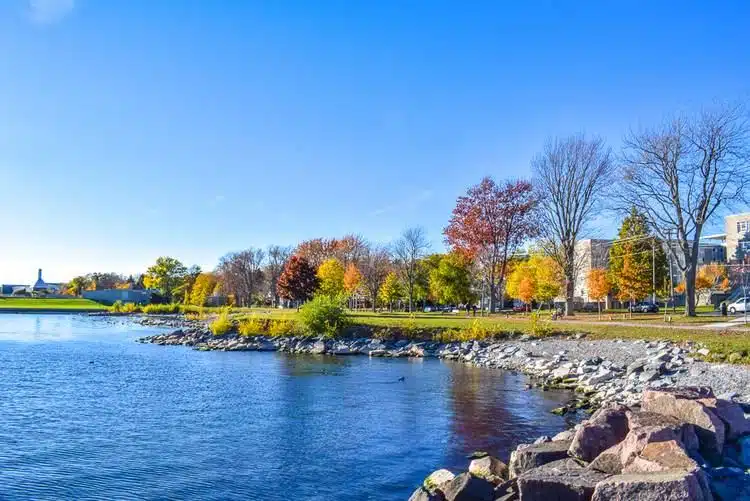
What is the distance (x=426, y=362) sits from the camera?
31375mm

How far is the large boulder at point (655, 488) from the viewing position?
6379 mm

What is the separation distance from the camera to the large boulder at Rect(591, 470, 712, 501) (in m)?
6.38

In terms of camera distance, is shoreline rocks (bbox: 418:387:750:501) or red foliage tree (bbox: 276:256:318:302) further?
red foliage tree (bbox: 276:256:318:302)

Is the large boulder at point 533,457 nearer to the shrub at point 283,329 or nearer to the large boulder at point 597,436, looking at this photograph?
the large boulder at point 597,436

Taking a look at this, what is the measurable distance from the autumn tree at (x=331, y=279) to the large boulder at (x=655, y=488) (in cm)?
6494

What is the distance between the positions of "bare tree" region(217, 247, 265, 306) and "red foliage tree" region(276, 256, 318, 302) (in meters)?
39.0

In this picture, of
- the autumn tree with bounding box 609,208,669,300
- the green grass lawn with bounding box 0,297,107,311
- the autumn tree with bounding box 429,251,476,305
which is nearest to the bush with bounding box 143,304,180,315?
the green grass lawn with bounding box 0,297,107,311

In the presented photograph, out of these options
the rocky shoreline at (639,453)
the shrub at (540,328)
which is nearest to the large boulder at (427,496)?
the rocky shoreline at (639,453)

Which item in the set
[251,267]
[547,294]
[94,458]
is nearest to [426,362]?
[94,458]

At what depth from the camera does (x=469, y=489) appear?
29.3 ft

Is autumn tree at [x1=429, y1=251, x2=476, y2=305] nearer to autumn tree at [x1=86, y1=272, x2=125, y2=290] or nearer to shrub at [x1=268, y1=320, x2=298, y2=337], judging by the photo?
shrub at [x1=268, y1=320, x2=298, y2=337]

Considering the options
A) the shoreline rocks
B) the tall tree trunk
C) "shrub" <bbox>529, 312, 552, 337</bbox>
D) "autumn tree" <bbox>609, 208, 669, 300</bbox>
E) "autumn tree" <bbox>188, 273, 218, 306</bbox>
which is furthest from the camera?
"autumn tree" <bbox>188, 273, 218, 306</bbox>

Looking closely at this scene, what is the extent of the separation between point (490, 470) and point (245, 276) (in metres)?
100

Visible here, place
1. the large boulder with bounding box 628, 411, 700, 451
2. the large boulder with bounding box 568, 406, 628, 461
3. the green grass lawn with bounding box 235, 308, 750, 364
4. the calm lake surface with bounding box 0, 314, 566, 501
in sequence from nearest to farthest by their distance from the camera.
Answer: the large boulder with bounding box 628, 411, 700, 451
the large boulder with bounding box 568, 406, 628, 461
the calm lake surface with bounding box 0, 314, 566, 501
the green grass lawn with bounding box 235, 308, 750, 364
